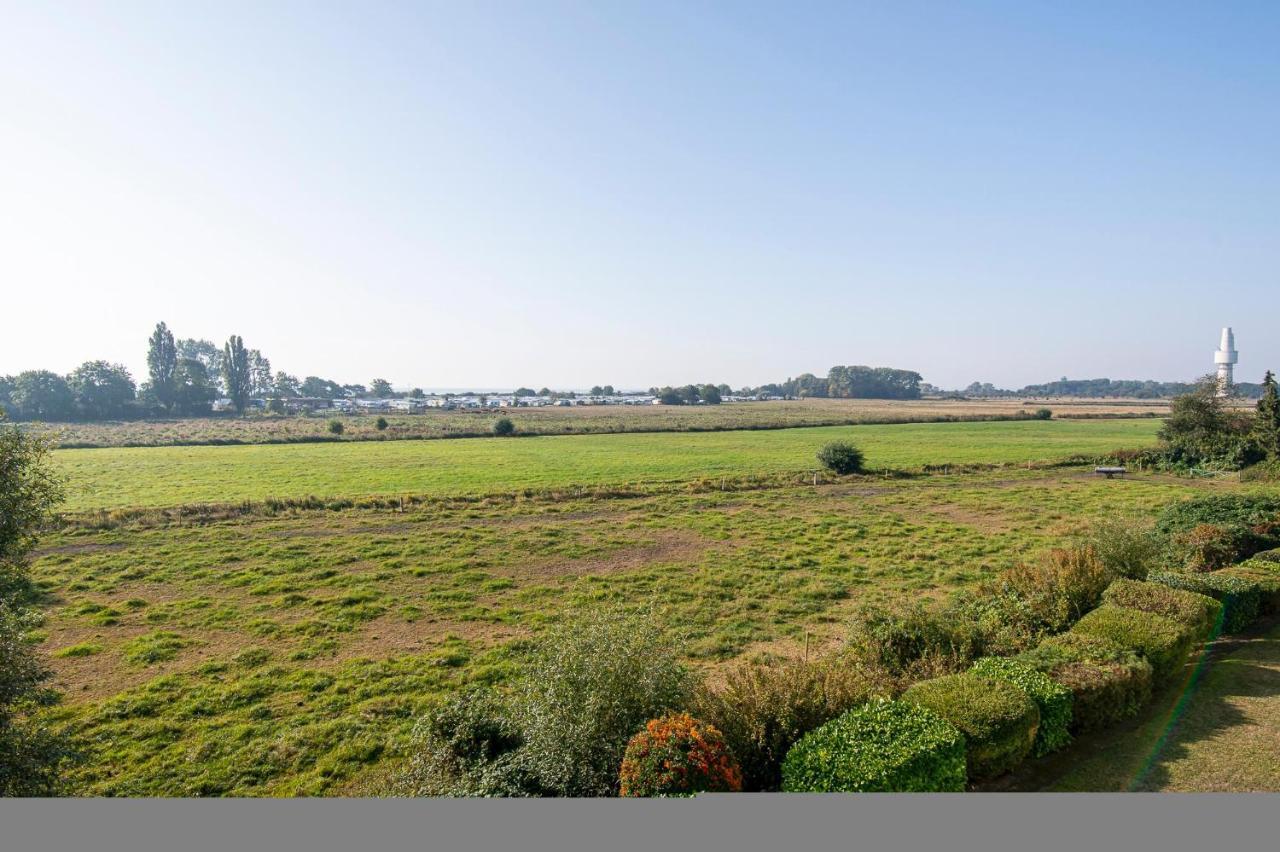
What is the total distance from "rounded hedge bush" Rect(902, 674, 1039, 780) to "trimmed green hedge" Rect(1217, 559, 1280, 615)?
8.98 metres

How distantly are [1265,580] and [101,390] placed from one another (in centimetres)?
15252

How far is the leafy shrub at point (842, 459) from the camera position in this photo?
4312 cm

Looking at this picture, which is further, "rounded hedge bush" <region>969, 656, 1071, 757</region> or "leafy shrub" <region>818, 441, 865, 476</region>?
"leafy shrub" <region>818, 441, 865, 476</region>

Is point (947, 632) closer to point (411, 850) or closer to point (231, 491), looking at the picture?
point (411, 850)

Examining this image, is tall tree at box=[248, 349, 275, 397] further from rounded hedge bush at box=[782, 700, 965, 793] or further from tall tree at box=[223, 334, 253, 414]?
rounded hedge bush at box=[782, 700, 965, 793]

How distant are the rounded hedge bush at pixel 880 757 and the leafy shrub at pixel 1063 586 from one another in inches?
257

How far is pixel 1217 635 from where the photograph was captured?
1165 centimetres

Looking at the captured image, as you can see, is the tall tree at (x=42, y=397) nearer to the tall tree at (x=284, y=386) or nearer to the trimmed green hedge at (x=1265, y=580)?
the tall tree at (x=284, y=386)

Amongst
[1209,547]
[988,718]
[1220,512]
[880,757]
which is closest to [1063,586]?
[988,718]

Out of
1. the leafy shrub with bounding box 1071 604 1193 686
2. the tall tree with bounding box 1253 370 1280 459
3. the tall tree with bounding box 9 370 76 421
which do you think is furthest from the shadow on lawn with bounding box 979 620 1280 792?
the tall tree with bounding box 9 370 76 421

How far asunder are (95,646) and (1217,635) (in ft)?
80.7

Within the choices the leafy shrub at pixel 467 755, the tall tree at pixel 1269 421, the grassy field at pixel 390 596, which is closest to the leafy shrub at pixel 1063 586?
the grassy field at pixel 390 596

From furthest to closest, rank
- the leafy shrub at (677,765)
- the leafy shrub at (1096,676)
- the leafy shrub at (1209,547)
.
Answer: the leafy shrub at (1209,547)
the leafy shrub at (1096,676)
the leafy shrub at (677,765)

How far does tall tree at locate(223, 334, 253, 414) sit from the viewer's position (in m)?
128
